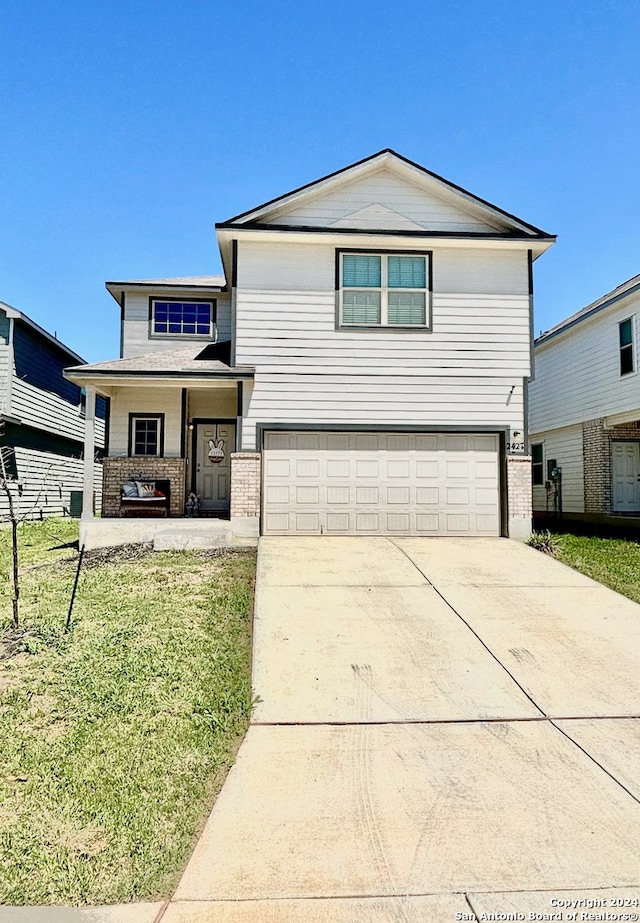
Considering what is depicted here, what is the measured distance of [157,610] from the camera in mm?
7480

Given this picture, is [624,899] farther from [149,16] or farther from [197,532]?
[149,16]

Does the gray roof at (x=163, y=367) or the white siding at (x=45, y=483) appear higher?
the gray roof at (x=163, y=367)

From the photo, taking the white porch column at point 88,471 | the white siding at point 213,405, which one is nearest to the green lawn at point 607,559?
the white siding at point 213,405

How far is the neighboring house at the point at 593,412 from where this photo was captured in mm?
16391

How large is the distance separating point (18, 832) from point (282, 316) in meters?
10.0

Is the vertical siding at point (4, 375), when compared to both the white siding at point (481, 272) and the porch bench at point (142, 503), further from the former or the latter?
the white siding at point (481, 272)

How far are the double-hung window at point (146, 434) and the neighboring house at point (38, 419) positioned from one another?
3608mm

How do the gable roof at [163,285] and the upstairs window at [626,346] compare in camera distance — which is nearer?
the gable roof at [163,285]

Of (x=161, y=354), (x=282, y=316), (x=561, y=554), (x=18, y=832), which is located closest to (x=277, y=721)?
(x=18, y=832)

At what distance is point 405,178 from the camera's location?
41.6 ft

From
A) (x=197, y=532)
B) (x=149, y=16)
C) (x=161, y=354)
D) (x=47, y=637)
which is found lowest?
(x=47, y=637)

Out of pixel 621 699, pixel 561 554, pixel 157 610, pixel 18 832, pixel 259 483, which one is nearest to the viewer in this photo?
pixel 18 832

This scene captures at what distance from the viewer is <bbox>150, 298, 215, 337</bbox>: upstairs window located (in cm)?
1519

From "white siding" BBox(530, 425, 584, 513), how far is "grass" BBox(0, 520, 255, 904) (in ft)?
44.1
